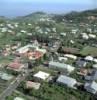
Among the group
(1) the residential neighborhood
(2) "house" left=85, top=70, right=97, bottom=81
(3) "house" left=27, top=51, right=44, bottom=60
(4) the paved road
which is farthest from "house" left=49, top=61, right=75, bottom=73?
(4) the paved road

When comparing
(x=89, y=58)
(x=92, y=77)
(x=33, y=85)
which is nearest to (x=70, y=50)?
(x=89, y=58)

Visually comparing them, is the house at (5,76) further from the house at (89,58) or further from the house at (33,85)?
the house at (89,58)

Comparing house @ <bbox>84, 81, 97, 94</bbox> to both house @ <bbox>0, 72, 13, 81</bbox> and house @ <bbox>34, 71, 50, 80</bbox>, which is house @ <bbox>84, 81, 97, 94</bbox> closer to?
house @ <bbox>34, 71, 50, 80</bbox>

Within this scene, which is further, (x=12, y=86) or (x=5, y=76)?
(x=5, y=76)

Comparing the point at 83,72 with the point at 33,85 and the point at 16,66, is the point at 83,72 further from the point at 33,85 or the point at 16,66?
the point at 16,66

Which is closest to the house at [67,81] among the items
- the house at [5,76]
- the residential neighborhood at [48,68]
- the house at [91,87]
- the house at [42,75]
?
the residential neighborhood at [48,68]

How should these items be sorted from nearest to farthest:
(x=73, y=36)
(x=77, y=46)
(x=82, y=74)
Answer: (x=82, y=74)
(x=77, y=46)
(x=73, y=36)

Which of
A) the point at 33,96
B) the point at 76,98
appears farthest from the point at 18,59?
the point at 76,98

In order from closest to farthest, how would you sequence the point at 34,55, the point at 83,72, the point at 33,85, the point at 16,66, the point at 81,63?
the point at 33,85
the point at 83,72
the point at 16,66
the point at 81,63
the point at 34,55

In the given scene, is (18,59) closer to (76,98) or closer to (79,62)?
(79,62)
